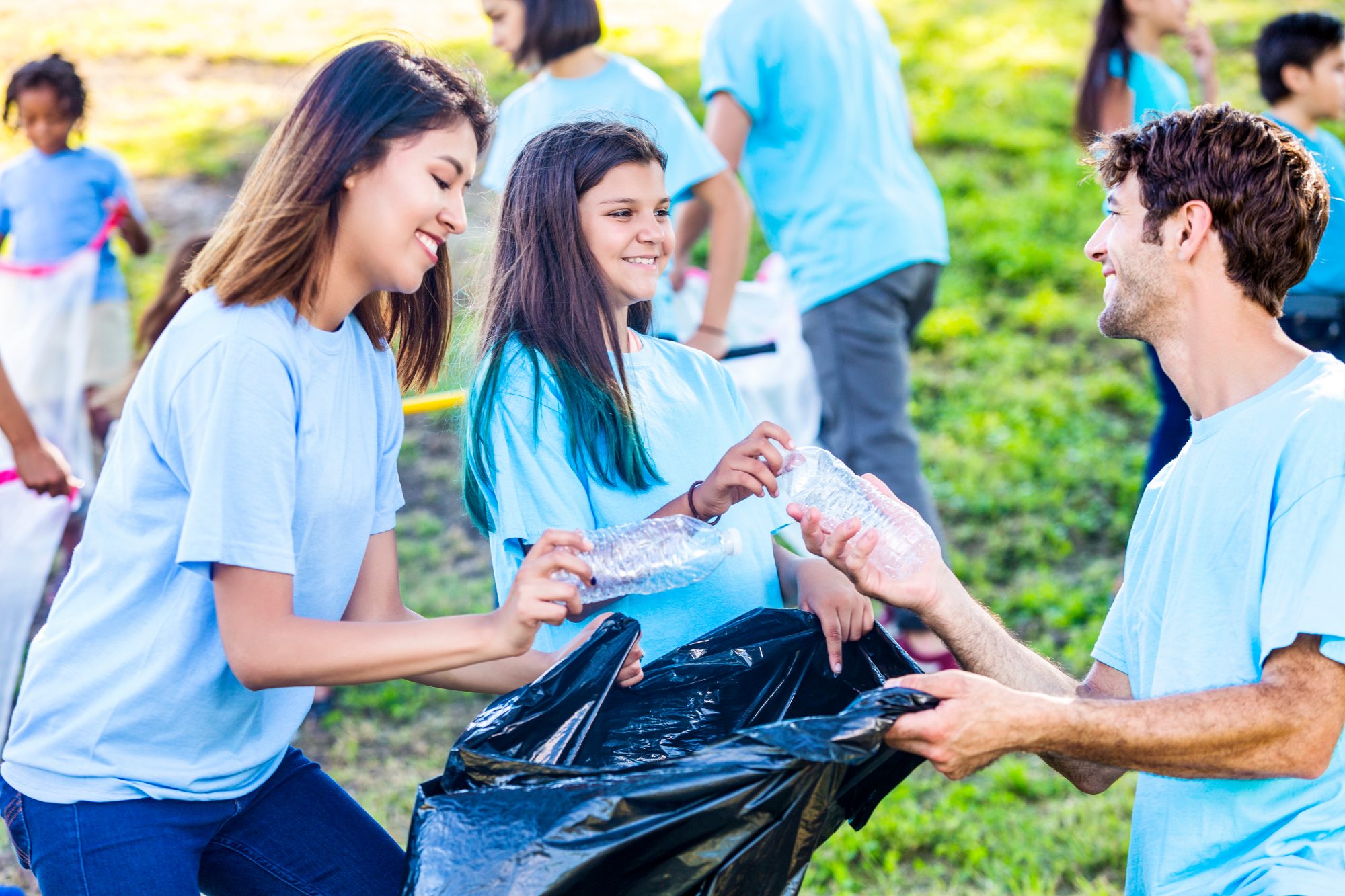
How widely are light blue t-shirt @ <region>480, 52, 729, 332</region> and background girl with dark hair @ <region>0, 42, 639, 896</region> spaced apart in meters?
1.62

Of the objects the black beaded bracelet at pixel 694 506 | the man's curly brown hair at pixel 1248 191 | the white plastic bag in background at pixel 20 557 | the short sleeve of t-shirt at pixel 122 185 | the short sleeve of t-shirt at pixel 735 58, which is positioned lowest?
the white plastic bag in background at pixel 20 557

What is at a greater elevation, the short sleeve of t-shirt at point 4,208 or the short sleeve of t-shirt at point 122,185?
the short sleeve of t-shirt at point 122,185

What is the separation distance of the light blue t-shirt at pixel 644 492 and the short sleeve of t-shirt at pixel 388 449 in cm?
17

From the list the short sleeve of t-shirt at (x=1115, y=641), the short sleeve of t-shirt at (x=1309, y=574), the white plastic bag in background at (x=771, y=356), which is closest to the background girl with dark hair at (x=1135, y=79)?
the white plastic bag in background at (x=771, y=356)

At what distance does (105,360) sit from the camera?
5504 mm

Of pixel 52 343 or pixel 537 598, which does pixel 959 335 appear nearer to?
pixel 52 343

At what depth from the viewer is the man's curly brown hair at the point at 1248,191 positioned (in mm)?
2082

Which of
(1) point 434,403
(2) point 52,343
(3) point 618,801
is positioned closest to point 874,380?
(1) point 434,403

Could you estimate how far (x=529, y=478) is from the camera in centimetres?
223

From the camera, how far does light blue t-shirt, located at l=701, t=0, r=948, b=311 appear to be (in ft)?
13.4

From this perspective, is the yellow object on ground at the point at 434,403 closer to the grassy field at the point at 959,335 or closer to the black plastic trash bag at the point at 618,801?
the grassy field at the point at 959,335

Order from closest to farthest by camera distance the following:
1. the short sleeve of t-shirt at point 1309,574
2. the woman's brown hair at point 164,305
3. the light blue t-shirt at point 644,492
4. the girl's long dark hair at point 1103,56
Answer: the short sleeve of t-shirt at point 1309,574
the light blue t-shirt at point 644,492
the woman's brown hair at point 164,305
the girl's long dark hair at point 1103,56

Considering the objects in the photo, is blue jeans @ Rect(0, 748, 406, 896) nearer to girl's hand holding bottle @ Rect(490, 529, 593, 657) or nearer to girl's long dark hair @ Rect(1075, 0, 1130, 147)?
girl's hand holding bottle @ Rect(490, 529, 593, 657)

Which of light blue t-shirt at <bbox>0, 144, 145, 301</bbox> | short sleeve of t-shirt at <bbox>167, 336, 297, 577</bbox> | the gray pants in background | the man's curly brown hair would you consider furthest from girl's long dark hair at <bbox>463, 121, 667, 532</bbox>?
light blue t-shirt at <bbox>0, 144, 145, 301</bbox>
